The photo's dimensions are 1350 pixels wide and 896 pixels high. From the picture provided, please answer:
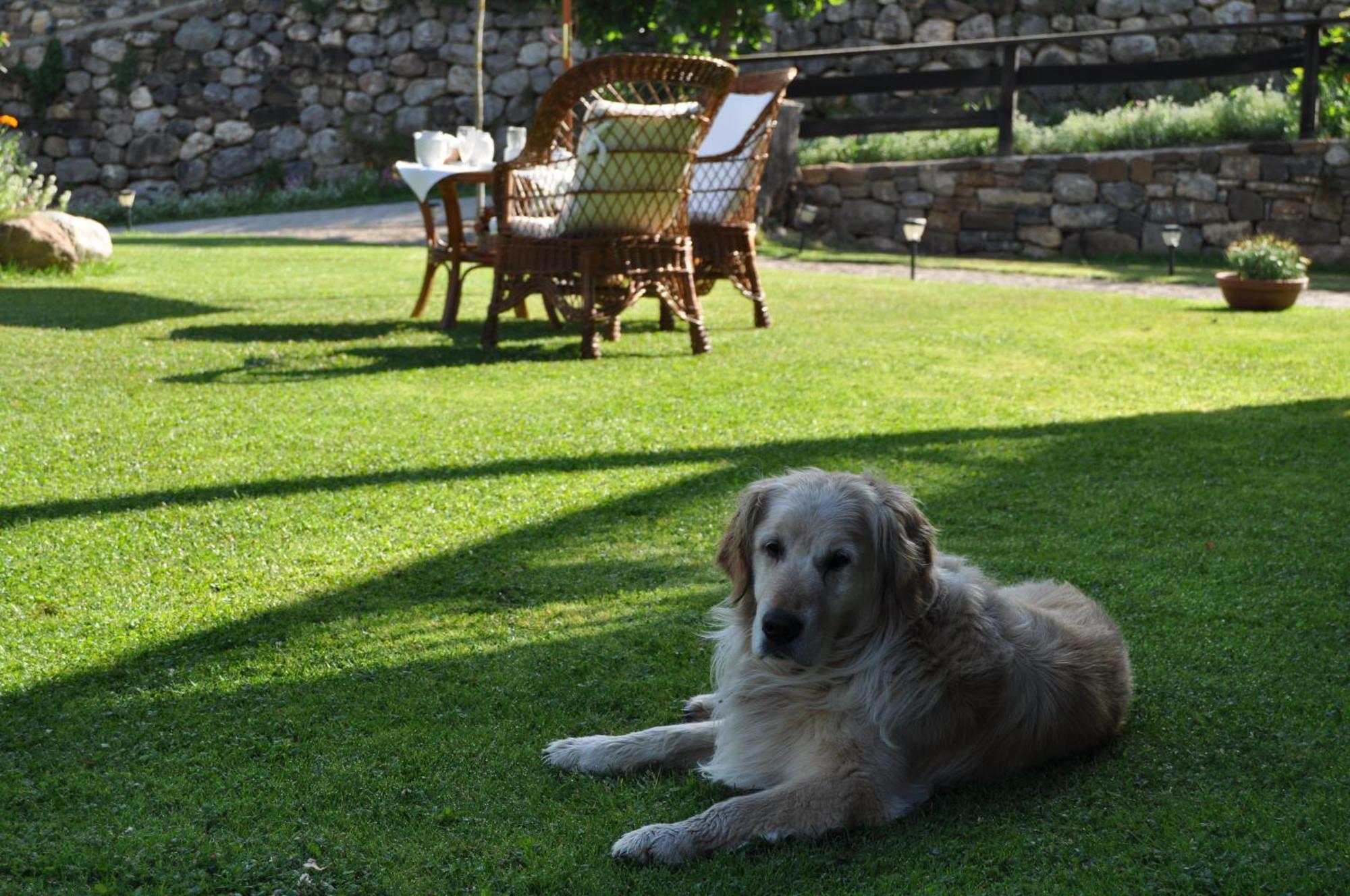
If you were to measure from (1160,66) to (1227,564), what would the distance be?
14123 millimetres

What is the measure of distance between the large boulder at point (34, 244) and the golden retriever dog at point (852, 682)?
9.46m

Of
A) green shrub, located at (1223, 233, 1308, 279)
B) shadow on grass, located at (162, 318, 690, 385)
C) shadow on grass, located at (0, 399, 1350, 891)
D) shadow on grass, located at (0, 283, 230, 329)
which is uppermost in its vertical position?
green shrub, located at (1223, 233, 1308, 279)

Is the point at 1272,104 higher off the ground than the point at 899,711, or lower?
higher

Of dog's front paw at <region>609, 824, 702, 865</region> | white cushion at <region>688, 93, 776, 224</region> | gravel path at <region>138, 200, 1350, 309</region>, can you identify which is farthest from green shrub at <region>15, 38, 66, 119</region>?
dog's front paw at <region>609, 824, 702, 865</region>

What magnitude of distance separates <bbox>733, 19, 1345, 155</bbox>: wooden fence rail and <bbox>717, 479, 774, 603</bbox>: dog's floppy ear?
1434cm

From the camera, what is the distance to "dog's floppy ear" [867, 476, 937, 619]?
9.47 ft

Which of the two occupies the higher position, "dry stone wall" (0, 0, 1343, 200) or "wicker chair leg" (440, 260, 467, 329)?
"dry stone wall" (0, 0, 1343, 200)

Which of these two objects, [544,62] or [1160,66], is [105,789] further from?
[544,62]

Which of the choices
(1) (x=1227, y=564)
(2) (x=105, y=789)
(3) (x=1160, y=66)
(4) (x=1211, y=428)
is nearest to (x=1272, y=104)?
(3) (x=1160, y=66)

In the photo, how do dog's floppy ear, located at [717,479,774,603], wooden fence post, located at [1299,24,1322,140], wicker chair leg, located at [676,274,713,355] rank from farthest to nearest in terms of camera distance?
wooden fence post, located at [1299,24,1322,140] → wicker chair leg, located at [676,274,713,355] → dog's floppy ear, located at [717,479,774,603]

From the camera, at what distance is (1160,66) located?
55.9ft

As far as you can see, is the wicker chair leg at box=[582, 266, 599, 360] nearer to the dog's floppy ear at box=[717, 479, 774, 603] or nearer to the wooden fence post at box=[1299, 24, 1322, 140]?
the dog's floppy ear at box=[717, 479, 774, 603]

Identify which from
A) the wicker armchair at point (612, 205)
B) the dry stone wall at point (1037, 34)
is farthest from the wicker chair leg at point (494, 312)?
the dry stone wall at point (1037, 34)

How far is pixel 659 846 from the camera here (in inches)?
104
